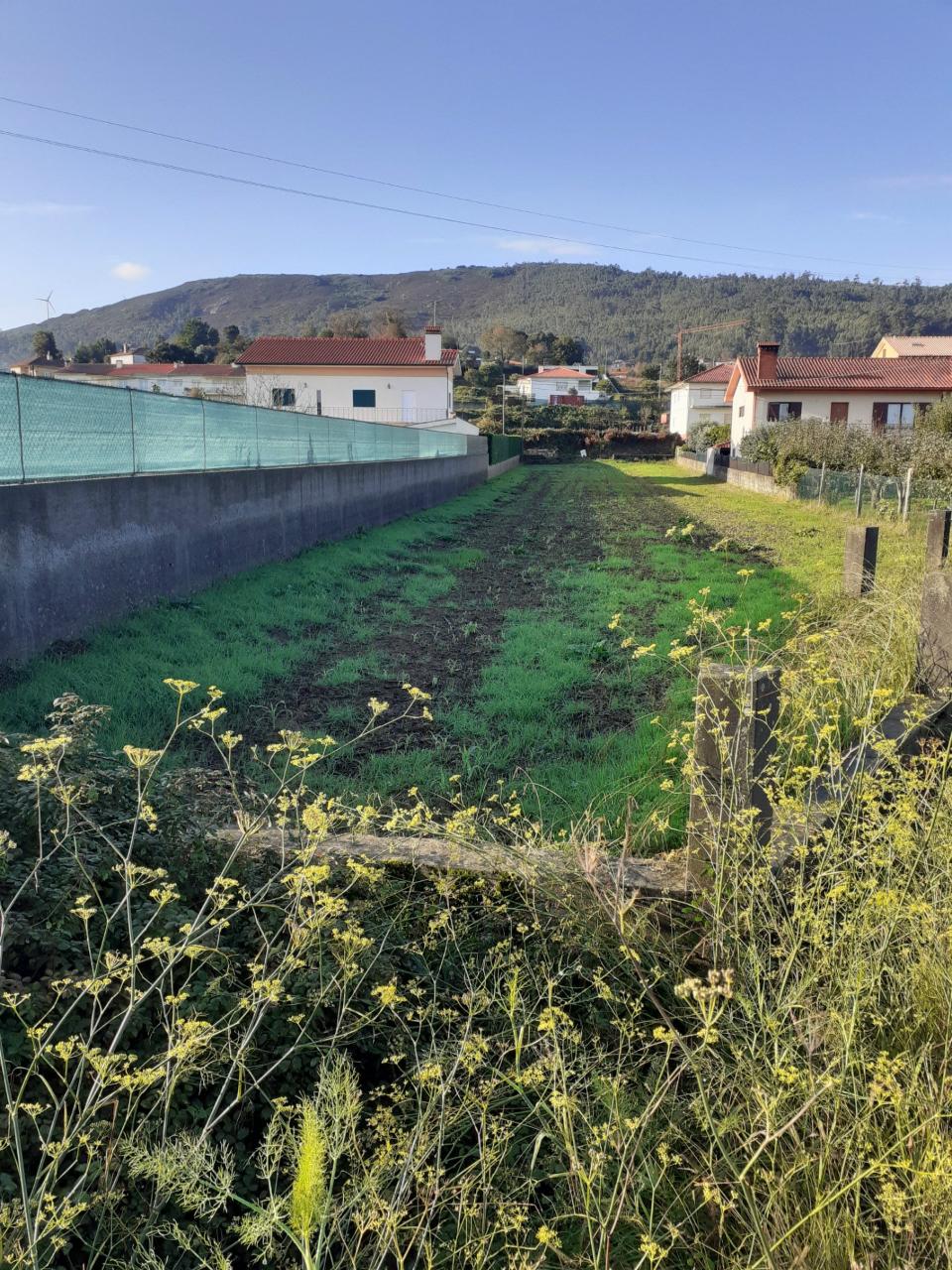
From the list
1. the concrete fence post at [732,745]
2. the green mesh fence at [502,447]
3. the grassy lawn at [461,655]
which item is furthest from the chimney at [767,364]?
the concrete fence post at [732,745]

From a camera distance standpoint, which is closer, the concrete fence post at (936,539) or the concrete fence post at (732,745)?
the concrete fence post at (732,745)

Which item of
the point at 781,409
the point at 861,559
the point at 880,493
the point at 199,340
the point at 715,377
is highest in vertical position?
the point at 199,340

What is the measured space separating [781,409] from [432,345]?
19.2 meters

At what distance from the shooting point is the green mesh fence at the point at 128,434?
22.3ft

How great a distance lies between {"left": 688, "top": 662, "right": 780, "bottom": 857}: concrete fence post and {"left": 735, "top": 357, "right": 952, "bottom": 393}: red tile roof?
152 feet

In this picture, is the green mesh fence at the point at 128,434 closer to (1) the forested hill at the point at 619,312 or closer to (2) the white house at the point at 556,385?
(2) the white house at the point at 556,385

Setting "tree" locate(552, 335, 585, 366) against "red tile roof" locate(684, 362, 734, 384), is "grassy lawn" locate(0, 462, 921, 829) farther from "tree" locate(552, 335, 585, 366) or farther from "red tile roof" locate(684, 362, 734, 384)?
"tree" locate(552, 335, 585, 366)

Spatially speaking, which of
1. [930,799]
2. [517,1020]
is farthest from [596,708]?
[517,1020]

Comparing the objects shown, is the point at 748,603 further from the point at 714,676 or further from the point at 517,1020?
the point at 517,1020

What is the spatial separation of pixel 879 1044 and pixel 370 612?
7860 millimetres

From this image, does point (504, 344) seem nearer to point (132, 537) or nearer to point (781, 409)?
point (781, 409)

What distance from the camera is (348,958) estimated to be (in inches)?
94.0

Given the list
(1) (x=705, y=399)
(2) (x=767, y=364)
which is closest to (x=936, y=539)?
(2) (x=767, y=364)

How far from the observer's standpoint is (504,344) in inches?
4806
